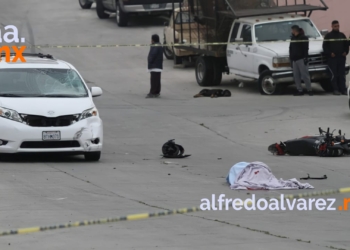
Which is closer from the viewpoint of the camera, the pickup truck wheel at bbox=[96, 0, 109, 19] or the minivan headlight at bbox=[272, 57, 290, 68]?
the minivan headlight at bbox=[272, 57, 290, 68]

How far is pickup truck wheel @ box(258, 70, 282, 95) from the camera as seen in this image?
22297 millimetres

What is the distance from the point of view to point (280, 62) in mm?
22188

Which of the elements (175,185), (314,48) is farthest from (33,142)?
(314,48)

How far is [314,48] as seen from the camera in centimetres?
2247

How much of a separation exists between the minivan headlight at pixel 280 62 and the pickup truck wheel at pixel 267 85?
27cm

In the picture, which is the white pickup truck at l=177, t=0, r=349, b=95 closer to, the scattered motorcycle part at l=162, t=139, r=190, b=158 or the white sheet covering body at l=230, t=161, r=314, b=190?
the scattered motorcycle part at l=162, t=139, r=190, b=158

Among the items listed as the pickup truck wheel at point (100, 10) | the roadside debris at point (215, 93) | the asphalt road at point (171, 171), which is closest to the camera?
the asphalt road at point (171, 171)

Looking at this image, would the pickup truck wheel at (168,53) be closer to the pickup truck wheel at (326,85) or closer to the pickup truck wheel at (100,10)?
the pickup truck wheel at (100,10)

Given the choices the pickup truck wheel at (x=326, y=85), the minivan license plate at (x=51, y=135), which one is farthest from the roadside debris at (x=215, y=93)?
the minivan license plate at (x=51, y=135)

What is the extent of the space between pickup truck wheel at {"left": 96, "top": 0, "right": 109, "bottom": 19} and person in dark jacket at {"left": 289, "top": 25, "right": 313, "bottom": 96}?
41.2ft

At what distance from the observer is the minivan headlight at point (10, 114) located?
528 inches

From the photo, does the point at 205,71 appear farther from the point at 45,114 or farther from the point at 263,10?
the point at 45,114

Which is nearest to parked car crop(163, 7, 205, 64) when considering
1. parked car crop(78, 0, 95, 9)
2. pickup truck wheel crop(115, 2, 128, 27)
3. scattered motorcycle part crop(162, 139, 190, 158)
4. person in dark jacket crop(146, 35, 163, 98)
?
person in dark jacket crop(146, 35, 163, 98)

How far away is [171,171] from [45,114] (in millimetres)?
2092
